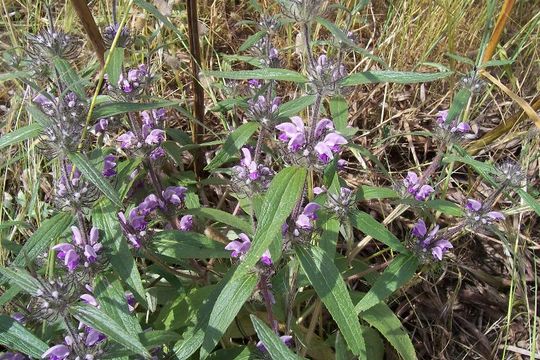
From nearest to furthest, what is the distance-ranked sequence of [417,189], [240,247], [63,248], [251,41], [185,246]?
1. [63,248]
2. [240,247]
3. [185,246]
4. [251,41]
5. [417,189]

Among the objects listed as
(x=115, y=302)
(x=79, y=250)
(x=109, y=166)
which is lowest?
(x=115, y=302)

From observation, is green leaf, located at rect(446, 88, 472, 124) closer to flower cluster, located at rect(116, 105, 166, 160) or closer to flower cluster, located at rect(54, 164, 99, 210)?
flower cluster, located at rect(116, 105, 166, 160)

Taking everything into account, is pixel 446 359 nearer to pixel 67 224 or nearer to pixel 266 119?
pixel 266 119

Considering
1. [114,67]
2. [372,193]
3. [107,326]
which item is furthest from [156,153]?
[107,326]

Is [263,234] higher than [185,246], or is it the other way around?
[263,234]

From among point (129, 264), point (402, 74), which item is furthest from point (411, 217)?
point (129, 264)

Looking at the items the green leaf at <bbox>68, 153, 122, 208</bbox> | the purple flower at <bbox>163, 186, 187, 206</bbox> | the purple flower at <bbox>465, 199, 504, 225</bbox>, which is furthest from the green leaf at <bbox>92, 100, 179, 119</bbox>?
the purple flower at <bbox>465, 199, 504, 225</bbox>

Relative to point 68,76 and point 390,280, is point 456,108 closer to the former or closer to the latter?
point 390,280
